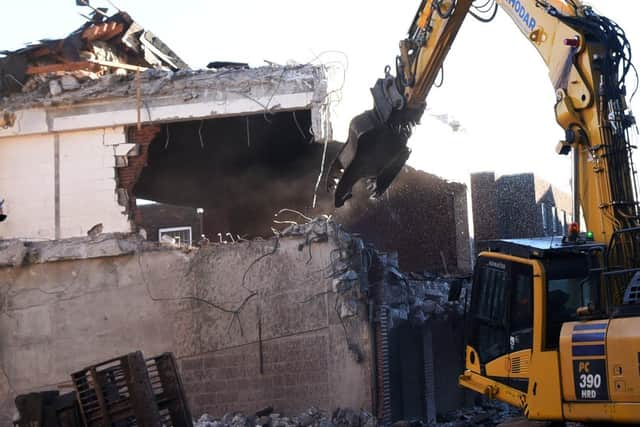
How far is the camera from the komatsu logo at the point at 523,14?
945 centimetres

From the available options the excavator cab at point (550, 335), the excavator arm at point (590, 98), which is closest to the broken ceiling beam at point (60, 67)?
the excavator arm at point (590, 98)

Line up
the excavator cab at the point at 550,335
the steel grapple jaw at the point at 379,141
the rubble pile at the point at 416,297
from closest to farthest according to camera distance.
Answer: the excavator cab at the point at 550,335
the steel grapple jaw at the point at 379,141
the rubble pile at the point at 416,297

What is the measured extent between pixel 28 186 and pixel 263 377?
575 centimetres

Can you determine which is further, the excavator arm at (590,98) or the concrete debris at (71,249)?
the concrete debris at (71,249)

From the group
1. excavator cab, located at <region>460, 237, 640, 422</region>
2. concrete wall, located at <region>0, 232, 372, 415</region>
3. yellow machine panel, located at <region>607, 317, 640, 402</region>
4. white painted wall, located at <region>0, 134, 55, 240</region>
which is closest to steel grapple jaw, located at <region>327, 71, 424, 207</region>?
concrete wall, located at <region>0, 232, 372, 415</region>

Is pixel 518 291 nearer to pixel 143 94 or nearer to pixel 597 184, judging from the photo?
pixel 597 184

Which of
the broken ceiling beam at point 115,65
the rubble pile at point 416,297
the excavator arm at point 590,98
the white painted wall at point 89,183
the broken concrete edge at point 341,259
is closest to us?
the excavator arm at point 590,98

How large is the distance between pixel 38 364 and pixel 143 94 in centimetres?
486

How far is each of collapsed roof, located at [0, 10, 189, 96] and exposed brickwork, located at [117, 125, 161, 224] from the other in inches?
51.2

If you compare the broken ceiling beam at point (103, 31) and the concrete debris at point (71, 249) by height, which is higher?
the broken ceiling beam at point (103, 31)

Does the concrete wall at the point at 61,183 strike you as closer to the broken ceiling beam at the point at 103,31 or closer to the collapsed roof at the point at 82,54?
the collapsed roof at the point at 82,54

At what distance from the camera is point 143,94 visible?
1579 centimetres

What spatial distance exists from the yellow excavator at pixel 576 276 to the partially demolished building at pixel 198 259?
1121mm

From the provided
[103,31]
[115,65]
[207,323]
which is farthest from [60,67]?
[207,323]
